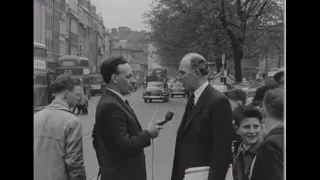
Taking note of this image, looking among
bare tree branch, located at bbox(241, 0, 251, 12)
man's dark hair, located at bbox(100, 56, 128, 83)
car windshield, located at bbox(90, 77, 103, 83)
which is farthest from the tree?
man's dark hair, located at bbox(100, 56, 128, 83)

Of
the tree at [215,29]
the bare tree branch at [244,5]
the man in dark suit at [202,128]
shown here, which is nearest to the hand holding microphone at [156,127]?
the man in dark suit at [202,128]

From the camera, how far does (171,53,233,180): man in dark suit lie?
3.46 m

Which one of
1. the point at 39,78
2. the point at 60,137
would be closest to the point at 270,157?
the point at 60,137

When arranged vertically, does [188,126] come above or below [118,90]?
below

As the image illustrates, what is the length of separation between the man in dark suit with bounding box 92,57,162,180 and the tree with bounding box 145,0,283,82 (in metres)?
3.09

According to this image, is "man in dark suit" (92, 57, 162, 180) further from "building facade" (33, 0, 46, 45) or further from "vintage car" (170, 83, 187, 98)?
"building facade" (33, 0, 46, 45)

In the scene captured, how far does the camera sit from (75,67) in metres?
4.86

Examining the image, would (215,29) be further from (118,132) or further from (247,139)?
(118,132)
